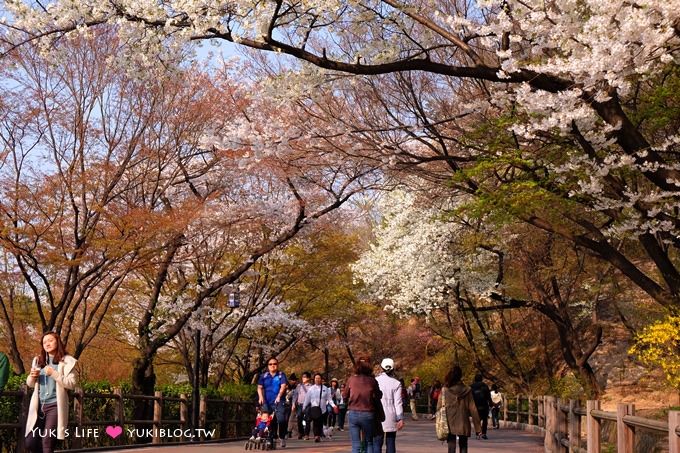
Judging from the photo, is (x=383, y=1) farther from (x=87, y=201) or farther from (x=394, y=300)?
(x=394, y=300)

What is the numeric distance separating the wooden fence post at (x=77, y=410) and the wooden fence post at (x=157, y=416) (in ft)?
11.0

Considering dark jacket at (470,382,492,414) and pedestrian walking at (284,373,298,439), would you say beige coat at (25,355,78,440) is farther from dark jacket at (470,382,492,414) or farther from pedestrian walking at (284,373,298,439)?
dark jacket at (470,382,492,414)

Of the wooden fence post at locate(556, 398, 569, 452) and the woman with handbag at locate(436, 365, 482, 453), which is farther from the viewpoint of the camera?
the wooden fence post at locate(556, 398, 569, 452)

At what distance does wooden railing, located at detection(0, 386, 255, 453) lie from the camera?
14628 mm

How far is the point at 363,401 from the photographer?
→ 1183cm

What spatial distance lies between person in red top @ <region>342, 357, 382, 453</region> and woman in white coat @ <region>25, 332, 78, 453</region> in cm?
383

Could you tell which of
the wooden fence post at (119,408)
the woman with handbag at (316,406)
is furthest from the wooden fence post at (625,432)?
the woman with handbag at (316,406)

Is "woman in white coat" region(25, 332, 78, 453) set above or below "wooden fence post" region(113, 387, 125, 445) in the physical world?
above

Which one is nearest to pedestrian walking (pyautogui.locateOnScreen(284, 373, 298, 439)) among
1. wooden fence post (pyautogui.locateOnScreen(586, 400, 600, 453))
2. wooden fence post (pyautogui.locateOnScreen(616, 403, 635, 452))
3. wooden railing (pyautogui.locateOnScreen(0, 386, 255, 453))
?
wooden railing (pyautogui.locateOnScreen(0, 386, 255, 453))

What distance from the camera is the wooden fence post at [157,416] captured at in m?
20.3

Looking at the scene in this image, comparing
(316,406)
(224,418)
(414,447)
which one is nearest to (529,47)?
(414,447)

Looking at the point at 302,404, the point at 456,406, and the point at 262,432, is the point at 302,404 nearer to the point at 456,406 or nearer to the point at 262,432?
the point at 262,432

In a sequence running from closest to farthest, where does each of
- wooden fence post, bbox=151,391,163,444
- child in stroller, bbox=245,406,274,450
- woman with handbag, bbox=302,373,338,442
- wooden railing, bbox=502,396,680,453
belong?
wooden railing, bbox=502,396,680,453 → child in stroller, bbox=245,406,274,450 → wooden fence post, bbox=151,391,163,444 → woman with handbag, bbox=302,373,338,442

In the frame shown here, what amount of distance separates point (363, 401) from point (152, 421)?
974 cm
